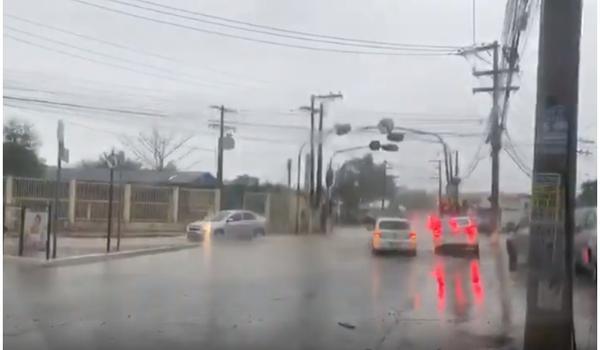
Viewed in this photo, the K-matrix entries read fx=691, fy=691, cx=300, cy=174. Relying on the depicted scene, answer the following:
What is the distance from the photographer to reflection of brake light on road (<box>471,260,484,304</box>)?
3.26 m

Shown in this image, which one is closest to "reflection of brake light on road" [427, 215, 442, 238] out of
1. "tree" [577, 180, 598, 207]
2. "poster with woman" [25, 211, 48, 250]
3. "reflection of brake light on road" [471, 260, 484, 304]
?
"reflection of brake light on road" [471, 260, 484, 304]

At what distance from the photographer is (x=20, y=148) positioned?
3113 mm

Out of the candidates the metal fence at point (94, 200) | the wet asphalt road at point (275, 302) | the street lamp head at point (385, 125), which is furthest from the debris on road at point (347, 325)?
the metal fence at point (94, 200)

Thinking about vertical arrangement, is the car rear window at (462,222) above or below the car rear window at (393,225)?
above

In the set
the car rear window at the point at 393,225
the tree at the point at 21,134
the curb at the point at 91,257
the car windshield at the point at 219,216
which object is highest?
the tree at the point at 21,134

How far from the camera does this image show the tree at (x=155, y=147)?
10.2 ft

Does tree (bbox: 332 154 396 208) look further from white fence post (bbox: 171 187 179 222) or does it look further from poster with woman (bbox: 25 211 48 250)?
poster with woman (bbox: 25 211 48 250)

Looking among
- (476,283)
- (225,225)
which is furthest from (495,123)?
(225,225)

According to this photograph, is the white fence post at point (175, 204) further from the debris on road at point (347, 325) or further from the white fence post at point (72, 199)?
the debris on road at point (347, 325)

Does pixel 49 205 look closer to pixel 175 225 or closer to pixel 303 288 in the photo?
pixel 175 225

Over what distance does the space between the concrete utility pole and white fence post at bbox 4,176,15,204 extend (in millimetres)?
2361

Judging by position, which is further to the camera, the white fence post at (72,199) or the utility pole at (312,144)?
the white fence post at (72,199)

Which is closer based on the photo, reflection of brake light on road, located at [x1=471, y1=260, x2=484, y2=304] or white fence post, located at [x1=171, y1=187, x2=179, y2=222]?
white fence post, located at [x1=171, y1=187, x2=179, y2=222]

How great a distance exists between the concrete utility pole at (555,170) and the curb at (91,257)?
1.55m
